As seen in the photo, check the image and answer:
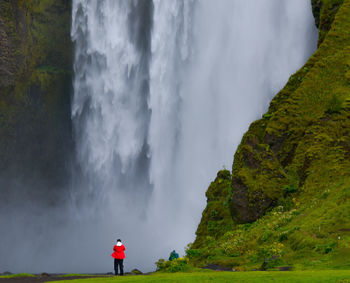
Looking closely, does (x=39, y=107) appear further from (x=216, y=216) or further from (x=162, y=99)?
(x=216, y=216)

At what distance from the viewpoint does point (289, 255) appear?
14055 millimetres

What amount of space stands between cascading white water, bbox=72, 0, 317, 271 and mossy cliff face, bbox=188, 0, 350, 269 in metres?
15.9

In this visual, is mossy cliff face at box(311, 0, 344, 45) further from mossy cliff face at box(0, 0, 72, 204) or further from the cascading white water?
mossy cliff face at box(0, 0, 72, 204)

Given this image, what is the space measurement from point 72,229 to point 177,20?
28931mm

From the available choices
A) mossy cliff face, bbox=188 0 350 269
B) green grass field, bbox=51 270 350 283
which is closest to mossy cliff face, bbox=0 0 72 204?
mossy cliff face, bbox=188 0 350 269

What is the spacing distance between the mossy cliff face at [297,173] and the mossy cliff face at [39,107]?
35.4 metres

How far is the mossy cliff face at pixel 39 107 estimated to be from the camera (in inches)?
2083

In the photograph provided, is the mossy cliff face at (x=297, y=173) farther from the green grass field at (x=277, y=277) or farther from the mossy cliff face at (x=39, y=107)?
the mossy cliff face at (x=39, y=107)

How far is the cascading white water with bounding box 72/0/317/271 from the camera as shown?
130 ft

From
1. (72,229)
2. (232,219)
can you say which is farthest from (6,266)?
(232,219)

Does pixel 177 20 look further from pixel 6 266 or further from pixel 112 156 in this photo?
pixel 6 266

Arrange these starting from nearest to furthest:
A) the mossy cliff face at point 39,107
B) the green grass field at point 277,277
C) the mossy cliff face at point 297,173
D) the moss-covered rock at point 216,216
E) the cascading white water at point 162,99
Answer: the green grass field at point 277,277
the mossy cliff face at point 297,173
the moss-covered rock at point 216,216
the cascading white water at point 162,99
the mossy cliff face at point 39,107

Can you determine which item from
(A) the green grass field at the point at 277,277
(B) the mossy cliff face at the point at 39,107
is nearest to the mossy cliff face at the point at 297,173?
(A) the green grass field at the point at 277,277

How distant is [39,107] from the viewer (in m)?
53.8
